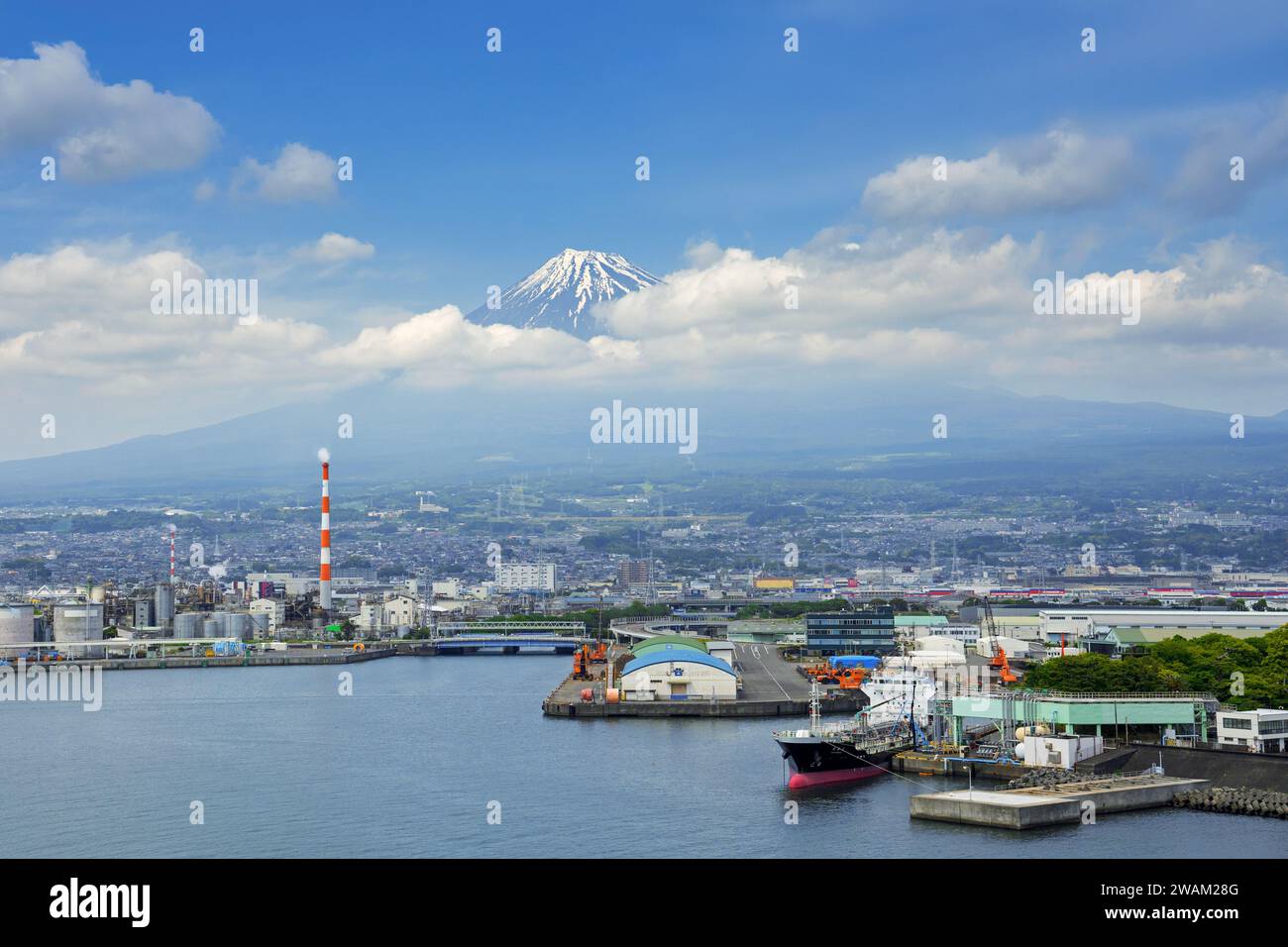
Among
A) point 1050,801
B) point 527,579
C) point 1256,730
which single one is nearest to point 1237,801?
point 1050,801

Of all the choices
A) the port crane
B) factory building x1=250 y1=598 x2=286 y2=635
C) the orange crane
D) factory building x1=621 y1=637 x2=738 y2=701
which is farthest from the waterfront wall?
factory building x1=250 y1=598 x2=286 y2=635

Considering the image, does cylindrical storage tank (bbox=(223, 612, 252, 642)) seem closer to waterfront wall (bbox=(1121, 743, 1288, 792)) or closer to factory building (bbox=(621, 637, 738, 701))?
factory building (bbox=(621, 637, 738, 701))

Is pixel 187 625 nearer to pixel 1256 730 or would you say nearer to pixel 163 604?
pixel 163 604

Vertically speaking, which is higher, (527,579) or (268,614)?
(527,579)

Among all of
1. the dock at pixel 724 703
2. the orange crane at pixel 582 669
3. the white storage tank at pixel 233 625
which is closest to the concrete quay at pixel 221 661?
the white storage tank at pixel 233 625

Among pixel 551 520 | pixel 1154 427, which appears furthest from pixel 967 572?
pixel 1154 427
